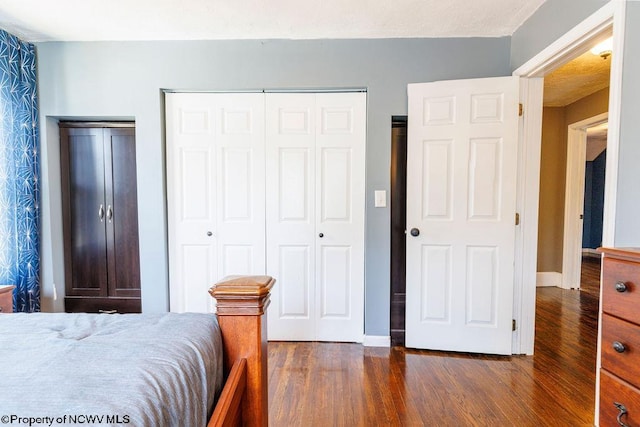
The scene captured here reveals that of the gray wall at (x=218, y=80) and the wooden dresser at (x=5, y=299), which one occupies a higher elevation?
the gray wall at (x=218, y=80)

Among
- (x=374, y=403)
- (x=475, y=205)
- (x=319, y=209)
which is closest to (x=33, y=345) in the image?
(x=374, y=403)

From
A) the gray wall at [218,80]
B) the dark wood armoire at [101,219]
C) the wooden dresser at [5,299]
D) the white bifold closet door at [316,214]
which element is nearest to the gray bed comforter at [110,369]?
the wooden dresser at [5,299]

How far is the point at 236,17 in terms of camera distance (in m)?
1.96

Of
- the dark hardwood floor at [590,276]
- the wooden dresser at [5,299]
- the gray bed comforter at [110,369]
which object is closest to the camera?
the gray bed comforter at [110,369]

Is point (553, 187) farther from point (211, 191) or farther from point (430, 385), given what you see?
point (211, 191)

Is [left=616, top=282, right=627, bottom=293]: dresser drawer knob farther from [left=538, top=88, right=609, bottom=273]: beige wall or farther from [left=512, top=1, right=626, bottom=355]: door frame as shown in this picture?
[left=538, top=88, right=609, bottom=273]: beige wall

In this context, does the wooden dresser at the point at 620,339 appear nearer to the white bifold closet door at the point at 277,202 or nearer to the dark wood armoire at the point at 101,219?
the white bifold closet door at the point at 277,202

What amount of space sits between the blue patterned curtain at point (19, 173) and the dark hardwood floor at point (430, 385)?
6.57 ft

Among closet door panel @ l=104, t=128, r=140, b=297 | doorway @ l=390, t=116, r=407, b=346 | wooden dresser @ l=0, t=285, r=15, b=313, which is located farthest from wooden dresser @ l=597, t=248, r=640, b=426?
wooden dresser @ l=0, t=285, r=15, b=313

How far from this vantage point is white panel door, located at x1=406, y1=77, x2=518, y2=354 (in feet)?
6.74

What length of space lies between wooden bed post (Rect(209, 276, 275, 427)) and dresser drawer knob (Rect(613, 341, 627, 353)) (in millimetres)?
1252

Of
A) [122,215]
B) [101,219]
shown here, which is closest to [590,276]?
[122,215]

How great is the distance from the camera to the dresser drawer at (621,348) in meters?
0.95

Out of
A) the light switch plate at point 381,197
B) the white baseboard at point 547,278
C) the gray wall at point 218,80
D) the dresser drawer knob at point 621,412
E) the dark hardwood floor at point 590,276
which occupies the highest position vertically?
the gray wall at point 218,80
